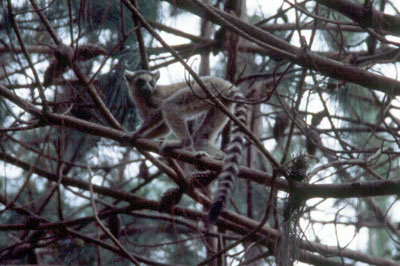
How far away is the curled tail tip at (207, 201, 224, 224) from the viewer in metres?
3.79

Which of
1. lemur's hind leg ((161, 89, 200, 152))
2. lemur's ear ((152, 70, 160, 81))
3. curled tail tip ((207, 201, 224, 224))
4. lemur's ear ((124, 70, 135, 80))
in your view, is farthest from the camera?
lemur's ear ((152, 70, 160, 81))

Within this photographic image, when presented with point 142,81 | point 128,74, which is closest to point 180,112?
point 142,81

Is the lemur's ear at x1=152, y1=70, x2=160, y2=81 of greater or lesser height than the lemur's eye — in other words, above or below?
above

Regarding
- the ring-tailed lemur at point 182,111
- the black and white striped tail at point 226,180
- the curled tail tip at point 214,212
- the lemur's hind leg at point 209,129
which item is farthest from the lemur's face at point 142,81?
the curled tail tip at point 214,212

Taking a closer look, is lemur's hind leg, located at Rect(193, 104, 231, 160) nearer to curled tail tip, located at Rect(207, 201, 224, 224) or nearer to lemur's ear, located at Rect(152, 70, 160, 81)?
lemur's ear, located at Rect(152, 70, 160, 81)

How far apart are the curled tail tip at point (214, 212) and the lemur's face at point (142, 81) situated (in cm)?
242

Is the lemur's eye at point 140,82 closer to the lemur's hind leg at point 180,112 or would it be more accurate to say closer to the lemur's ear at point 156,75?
the lemur's ear at point 156,75

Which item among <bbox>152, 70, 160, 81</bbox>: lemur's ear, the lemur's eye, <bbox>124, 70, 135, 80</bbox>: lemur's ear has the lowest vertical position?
<bbox>124, 70, 135, 80</bbox>: lemur's ear

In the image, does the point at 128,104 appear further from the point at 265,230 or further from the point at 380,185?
the point at 380,185

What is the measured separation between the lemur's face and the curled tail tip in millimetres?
2415

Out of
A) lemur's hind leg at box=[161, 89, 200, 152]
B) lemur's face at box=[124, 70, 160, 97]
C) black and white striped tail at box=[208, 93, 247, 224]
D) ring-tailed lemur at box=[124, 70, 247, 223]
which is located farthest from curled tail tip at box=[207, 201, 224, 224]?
lemur's face at box=[124, 70, 160, 97]

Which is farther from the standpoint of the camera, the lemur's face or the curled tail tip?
the lemur's face

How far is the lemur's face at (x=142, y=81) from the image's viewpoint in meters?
5.94

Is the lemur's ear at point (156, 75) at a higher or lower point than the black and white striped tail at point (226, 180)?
higher
